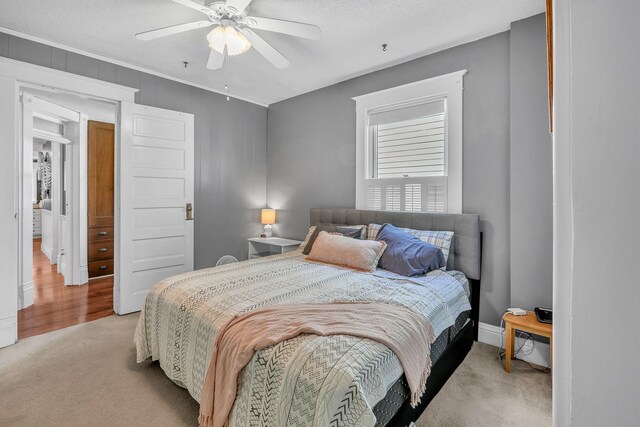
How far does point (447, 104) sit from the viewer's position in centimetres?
305

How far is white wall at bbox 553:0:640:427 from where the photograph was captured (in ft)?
0.93

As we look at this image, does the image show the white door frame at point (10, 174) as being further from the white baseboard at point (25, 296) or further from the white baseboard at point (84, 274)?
the white baseboard at point (84, 274)

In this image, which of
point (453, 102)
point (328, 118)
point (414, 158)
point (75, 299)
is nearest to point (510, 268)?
point (414, 158)

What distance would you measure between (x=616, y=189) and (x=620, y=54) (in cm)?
A: 12

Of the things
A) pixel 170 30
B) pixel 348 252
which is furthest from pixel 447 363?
pixel 170 30

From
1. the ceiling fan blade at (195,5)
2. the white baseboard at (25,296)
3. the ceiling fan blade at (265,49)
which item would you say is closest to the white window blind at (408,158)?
the ceiling fan blade at (265,49)

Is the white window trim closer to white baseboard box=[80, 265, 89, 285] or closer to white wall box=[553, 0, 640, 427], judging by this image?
white wall box=[553, 0, 640, 427]

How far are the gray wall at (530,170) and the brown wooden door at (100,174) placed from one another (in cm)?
548

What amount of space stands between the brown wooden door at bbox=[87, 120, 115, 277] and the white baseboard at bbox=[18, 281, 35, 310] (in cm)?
119

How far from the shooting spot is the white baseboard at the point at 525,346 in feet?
8.07

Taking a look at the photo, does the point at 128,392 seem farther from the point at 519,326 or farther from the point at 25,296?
the point at 519,326

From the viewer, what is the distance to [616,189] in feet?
0.95

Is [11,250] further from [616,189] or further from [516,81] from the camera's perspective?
[516,81]

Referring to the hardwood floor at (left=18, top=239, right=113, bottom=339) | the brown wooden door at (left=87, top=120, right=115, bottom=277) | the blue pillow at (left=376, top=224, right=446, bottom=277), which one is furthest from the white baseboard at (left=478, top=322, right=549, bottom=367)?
the brown wooden door at (left=87, top=120, right=115, bottom=277)
